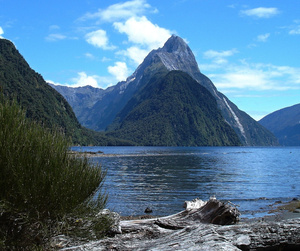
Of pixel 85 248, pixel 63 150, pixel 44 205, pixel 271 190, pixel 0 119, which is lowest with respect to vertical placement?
pixel 271 190

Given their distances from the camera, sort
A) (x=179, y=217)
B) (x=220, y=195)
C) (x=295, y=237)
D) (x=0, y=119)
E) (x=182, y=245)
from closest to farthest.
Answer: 1. (x=182, y=245)
2. (x=0, y=119)
3. (x=295, y=237)
4. (x=179, y=217)
5. (x=220, y=195)

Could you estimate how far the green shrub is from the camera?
7258mm

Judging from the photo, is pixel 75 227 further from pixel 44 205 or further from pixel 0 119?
pixel 0 119

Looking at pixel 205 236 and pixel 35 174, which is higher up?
pixel 35 174

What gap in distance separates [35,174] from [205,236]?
14.2 ft

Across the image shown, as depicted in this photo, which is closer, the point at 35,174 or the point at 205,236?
the point at 35,174

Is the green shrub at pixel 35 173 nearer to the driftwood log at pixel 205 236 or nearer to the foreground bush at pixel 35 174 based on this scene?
the foreground bush at pixel 35 174

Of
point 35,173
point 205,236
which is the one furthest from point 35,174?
point 205,236

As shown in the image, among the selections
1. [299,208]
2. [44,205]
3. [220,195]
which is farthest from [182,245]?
[220,195]

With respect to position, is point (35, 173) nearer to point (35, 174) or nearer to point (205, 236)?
point (35, 174)

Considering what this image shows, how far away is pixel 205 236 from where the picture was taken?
766 centimetres

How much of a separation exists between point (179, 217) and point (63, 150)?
14.6 ft

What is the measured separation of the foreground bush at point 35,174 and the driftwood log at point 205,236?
119cm

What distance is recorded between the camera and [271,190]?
3984 centimetres
